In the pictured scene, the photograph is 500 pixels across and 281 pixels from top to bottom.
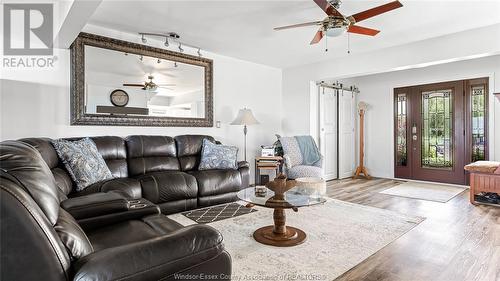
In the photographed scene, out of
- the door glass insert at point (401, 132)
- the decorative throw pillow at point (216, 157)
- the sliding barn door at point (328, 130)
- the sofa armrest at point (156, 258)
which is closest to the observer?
the sofa armrest at point (156, 258)

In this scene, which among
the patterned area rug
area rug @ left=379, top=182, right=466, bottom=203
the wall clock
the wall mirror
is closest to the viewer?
the patterned area rug

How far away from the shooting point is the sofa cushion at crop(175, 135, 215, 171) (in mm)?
3908

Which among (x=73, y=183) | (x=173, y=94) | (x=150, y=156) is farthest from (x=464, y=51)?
(x=73, y=183)

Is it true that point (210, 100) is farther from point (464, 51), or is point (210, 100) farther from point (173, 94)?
point (464, 51)

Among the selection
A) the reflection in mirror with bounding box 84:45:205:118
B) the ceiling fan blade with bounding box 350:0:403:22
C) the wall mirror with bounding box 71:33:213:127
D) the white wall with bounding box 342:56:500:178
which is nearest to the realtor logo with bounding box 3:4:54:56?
the wall mirror with bounding box 71:33:213:127

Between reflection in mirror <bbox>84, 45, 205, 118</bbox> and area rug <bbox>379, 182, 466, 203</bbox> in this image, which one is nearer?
reflection in mirror <bbox>84, 45, 205, 118</bbox>

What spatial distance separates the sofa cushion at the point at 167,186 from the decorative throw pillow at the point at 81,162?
1.38ft

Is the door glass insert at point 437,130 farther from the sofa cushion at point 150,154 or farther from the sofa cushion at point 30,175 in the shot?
the sofa cushion at point 30,175

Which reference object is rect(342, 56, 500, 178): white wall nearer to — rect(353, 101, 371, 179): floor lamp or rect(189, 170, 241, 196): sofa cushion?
rect(353, 101, 371, 179): floor lamp

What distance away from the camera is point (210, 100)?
4605 millimetres

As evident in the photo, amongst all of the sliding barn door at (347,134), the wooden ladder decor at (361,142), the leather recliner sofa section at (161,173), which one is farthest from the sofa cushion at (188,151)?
the wooden ladder decor at (361,142)

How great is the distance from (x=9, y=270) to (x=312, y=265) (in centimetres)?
187

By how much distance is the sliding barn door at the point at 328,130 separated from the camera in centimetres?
564

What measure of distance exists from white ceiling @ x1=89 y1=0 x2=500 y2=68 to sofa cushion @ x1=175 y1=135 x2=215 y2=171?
1487mm
